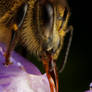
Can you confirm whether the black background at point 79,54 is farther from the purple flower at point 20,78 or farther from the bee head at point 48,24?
the bee head at point 48,24

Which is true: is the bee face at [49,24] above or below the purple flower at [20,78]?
above

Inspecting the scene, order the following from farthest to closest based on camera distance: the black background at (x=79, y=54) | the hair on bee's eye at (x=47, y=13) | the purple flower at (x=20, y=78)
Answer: the black background at (x=79, y=54) < the purple flower at (x=20, y=78) < the hair on bee's eye at (x=47, y=13)

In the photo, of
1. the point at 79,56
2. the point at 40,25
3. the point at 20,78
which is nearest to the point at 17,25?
the point at 40,25

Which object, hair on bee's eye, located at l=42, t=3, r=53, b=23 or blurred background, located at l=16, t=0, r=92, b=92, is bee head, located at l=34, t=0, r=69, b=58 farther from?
blurred background, located at l=16, t=0, r=92, b=92

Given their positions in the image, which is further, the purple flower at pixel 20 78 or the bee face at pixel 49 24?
the purple flower at pixel 20 78

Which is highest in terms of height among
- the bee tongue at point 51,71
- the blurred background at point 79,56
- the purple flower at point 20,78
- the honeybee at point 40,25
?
the honeybee at point 40,25

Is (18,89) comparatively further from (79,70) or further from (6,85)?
(79,70)

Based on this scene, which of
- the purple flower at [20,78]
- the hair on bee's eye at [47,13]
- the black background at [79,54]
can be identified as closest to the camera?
the hair on bee's eye at [47,13]

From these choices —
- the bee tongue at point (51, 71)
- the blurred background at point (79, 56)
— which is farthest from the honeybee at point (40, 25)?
the blurred background at point (79, 56)
